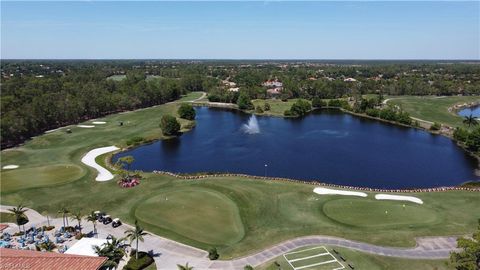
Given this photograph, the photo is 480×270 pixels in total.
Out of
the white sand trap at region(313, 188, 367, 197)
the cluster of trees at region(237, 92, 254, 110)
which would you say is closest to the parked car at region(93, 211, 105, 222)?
the white sand trap at region(313, 188, 367, 197)

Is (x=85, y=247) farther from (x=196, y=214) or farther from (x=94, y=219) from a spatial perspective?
(x=196, y=214)

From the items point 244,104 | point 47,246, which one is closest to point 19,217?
point 47,246

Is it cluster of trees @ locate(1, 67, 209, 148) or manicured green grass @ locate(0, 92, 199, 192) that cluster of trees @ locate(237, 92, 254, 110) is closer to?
cluster of trees @ locate(1, 67, 209, 148)

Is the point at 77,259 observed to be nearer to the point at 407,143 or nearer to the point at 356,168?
the point at 356,168

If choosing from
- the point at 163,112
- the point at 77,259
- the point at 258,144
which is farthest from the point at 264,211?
the point at 163,112

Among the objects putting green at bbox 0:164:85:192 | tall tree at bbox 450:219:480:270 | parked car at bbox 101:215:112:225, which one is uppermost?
tall tree at bbox 450:219:480:270

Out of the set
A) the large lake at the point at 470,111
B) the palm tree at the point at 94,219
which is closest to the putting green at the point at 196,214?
the palm tree at the point at 94,219
